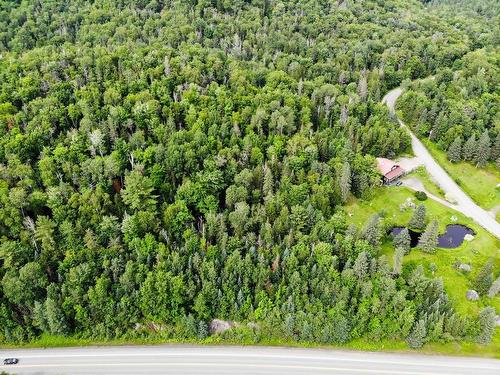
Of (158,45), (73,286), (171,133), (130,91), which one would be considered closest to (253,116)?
(171,133)

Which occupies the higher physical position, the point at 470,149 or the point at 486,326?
the point at 470,149

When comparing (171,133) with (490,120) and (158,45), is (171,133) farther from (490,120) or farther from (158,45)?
(490,120)

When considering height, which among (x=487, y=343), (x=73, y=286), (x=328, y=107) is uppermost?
(x=328, y=107)

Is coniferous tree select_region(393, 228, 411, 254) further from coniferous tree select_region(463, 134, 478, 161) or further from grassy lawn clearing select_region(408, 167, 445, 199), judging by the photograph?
coniferous tree select_region(463, 134, 478, 161)

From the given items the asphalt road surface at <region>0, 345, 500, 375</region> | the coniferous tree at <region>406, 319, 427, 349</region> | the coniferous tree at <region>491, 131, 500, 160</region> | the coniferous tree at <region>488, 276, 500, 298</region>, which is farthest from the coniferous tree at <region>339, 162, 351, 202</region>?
the coniferous tree at <region>491, 131, 500, 160</region>

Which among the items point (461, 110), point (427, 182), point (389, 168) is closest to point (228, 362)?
point (389, 168)

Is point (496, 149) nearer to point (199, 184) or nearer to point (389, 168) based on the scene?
point (389, 168)
